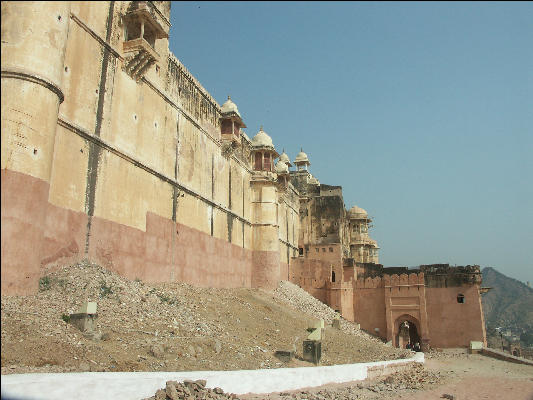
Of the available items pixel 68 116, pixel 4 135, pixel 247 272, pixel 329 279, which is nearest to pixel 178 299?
pixel 68 116

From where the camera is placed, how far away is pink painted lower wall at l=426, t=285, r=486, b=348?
92.3 feet

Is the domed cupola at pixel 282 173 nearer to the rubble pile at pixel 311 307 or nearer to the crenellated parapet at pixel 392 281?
the rubble pile at pixel 311 307

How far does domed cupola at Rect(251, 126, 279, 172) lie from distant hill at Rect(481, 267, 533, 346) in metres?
84.9

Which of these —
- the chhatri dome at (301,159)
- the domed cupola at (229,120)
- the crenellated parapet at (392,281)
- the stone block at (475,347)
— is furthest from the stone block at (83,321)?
the chhatri dome at (301,159)

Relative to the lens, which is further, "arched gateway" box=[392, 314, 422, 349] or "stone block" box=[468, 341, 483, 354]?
"arched gateway" box=[392, 314, 422, 349]

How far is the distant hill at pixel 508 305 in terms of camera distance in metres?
109

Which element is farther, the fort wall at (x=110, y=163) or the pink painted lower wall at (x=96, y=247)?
the fort wall at (x=110, y=163)

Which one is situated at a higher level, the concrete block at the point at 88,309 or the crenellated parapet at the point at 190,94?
the crenellated parapet at the point at 190,94

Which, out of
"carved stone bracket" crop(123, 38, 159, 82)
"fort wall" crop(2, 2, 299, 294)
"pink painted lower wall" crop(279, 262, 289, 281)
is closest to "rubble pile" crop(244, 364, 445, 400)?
"fort wall" crop(2, 2, 299, 294)

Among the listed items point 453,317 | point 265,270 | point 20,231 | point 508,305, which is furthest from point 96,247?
point 508,305

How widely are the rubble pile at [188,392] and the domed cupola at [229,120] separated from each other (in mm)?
16681

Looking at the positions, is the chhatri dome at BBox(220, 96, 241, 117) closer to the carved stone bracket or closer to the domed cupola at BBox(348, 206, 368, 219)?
the carved stone bracket

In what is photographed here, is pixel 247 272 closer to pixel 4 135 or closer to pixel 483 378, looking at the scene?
pixel 483 378

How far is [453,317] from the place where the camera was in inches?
1132
